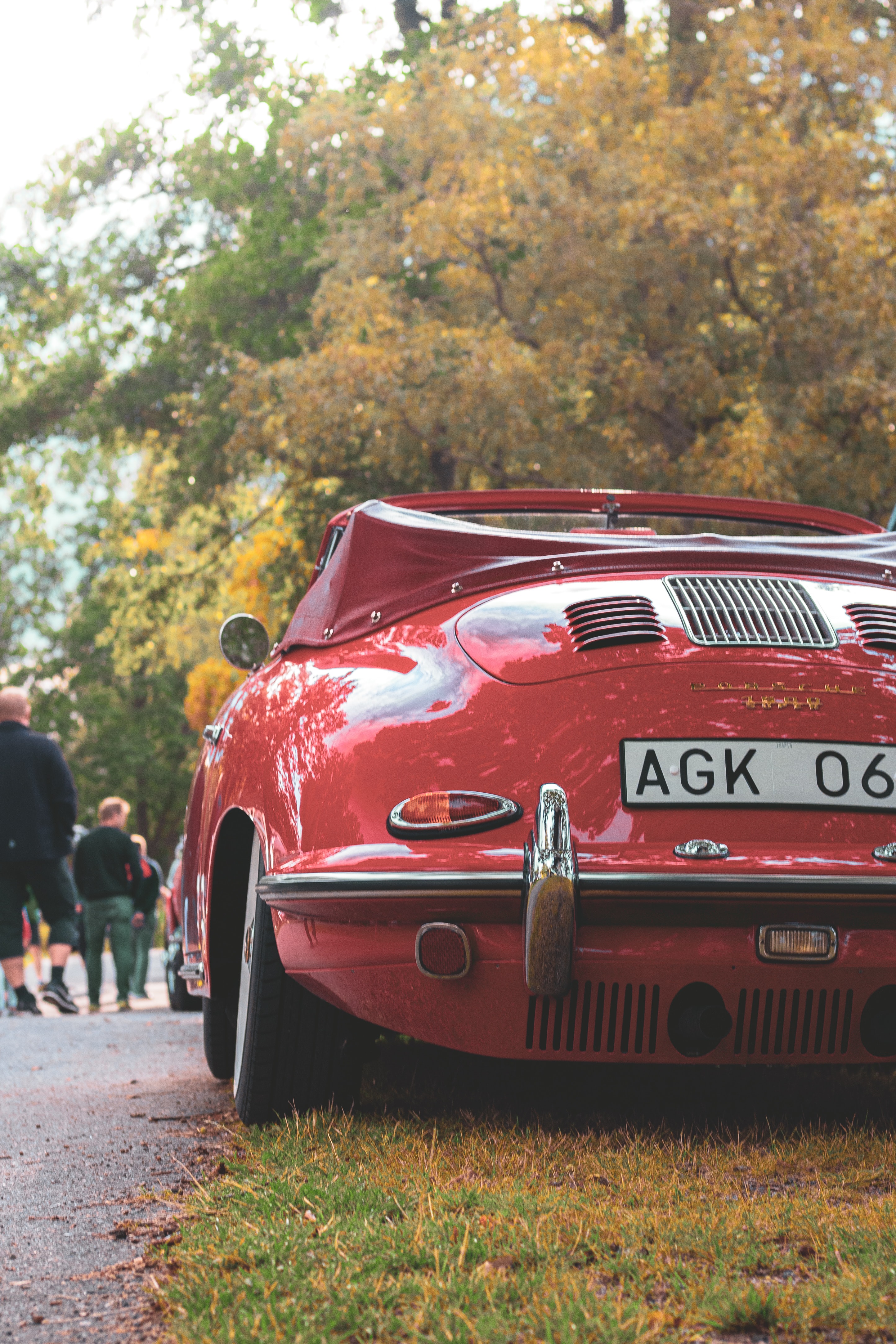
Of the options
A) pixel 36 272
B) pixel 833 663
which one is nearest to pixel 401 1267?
pixel 833 663

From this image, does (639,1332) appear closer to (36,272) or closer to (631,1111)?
(631,1111)

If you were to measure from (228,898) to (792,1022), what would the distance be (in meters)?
1.61

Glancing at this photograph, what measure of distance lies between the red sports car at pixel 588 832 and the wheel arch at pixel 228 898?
350 mm

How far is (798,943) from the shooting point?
2.75 metres

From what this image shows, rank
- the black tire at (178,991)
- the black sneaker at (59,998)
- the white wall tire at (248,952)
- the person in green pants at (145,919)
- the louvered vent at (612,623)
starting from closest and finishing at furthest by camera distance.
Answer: the louvered vent at (612,623), the white wall tire at (248,952), the black tire at (178,991), the black sneaker at (59,998), the person in green pants at (145,919)

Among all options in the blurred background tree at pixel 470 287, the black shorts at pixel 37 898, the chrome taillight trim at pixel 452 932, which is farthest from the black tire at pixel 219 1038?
the blurred background tree at pixel 470 287

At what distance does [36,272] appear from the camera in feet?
62.3

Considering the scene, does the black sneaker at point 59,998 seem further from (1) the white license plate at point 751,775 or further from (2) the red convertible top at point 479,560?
(1) the white license plate at point 751,775

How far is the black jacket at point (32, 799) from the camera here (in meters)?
7.87

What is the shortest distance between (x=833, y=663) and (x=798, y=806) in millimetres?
353

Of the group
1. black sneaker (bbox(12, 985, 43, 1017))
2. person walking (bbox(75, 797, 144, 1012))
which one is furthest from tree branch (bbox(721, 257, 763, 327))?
black sneaker (bbox(12, 985, 43, 1017))

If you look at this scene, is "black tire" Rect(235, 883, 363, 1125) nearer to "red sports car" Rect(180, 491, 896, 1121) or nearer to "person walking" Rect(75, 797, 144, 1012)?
"red sports car" Rect(180, 491, 896, 1121)

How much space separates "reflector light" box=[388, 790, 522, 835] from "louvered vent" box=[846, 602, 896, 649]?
90 cm

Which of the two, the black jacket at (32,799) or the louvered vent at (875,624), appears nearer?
the louvered vent at (875,624)
